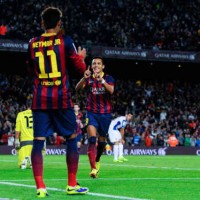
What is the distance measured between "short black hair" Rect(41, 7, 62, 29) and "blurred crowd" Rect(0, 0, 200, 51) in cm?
2981

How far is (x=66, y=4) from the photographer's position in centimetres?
4194

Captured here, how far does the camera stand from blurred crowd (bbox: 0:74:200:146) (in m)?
36.2

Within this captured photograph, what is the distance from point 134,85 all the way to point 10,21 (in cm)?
1031

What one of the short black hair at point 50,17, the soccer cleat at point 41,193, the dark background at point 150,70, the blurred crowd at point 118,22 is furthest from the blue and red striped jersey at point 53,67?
the dark background at point 150,70

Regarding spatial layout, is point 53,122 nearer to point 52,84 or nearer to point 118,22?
point 52,84

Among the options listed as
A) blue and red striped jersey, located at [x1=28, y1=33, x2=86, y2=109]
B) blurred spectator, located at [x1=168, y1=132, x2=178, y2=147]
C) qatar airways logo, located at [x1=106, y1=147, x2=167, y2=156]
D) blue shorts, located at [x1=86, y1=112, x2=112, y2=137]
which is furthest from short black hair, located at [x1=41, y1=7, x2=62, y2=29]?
blurred spectator, located at [x1=168, y1=132, x2=178, y2=147]

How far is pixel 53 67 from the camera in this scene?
8.98 meters

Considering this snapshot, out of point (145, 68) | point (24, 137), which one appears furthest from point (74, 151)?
point (145, 68)

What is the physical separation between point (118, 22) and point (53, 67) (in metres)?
34.6

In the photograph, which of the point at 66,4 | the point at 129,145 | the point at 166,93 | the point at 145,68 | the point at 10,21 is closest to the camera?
the point at 129,145

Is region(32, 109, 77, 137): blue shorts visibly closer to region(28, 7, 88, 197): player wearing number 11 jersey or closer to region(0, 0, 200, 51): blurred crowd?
region(28, 7, 88, 197): player wearing number 11 jersey

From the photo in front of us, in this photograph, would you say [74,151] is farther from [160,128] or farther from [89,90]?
[160,128]

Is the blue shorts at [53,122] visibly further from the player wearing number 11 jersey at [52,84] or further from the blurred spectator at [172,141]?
the blurred spectator at [172,141]

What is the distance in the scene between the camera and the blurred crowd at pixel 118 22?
129 feet
